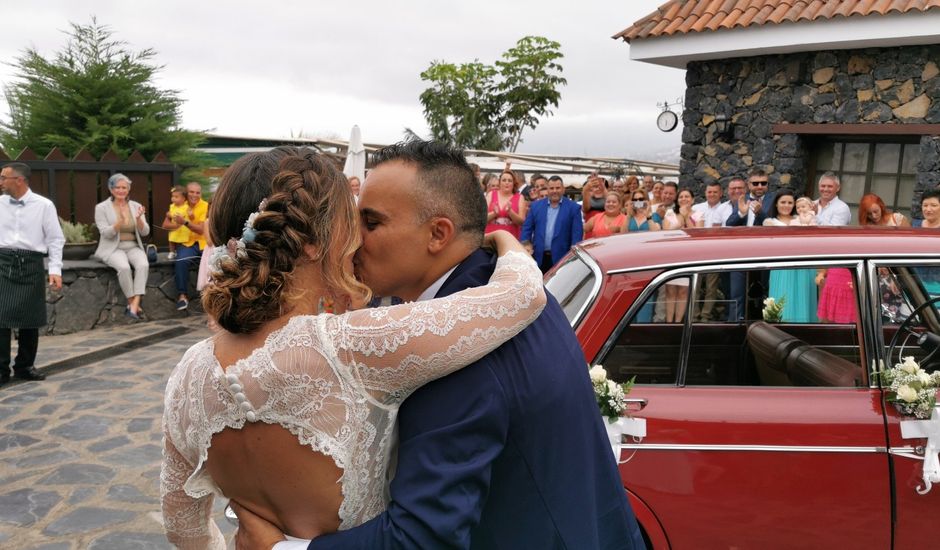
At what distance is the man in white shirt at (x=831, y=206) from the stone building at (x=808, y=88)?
2.60 metres

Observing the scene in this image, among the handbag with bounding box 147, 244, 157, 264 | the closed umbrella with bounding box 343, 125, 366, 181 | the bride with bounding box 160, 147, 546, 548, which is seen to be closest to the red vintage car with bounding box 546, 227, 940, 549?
the bride with bounding box 160, 147, 546, 548

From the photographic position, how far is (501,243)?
1875mm

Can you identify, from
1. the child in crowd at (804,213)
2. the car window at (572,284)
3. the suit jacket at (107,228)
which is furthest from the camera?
the suit jacket at (107,228)

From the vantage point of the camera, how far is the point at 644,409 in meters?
3.12

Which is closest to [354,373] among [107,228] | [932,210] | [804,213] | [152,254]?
[932,210]

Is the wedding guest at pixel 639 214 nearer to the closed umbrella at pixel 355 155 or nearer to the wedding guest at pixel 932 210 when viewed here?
the wedding guest at pixel 932 210

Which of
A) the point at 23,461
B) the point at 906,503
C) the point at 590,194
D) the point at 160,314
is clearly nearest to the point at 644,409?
the point at 906,503

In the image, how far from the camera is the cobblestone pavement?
14.5 ft

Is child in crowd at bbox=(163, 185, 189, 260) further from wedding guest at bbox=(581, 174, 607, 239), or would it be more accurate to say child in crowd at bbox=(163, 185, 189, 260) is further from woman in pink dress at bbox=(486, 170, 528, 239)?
wedding guest at bbox=(581, 174, 607, 239)

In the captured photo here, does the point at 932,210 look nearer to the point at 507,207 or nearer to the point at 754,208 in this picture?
the point at 754,208

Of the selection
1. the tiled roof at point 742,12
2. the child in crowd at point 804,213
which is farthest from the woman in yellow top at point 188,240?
the child in crowd at point 804,213

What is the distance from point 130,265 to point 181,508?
31.0ft

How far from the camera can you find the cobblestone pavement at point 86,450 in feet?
14.5

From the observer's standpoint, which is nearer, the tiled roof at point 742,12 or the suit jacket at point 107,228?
the tiled roof at point 742,12
